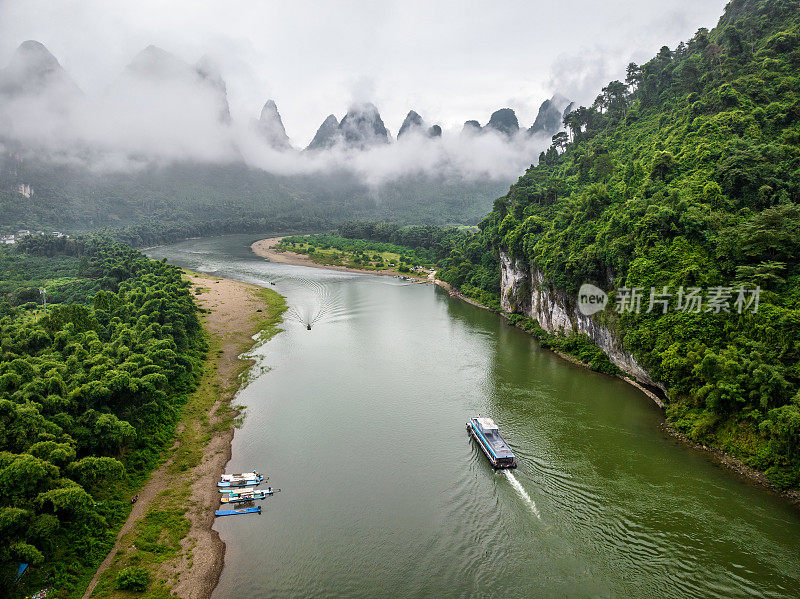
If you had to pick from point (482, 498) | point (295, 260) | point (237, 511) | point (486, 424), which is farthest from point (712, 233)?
point (295, 260)

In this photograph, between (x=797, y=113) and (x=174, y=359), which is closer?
(x=174, y=359)

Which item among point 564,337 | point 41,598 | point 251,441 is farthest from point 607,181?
point 41,598

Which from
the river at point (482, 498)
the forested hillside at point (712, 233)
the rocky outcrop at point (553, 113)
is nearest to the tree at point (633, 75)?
the forested hillside at point (712, 233)

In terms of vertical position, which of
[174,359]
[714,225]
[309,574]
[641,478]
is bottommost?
[309,574]

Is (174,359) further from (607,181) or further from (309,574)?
(607,181)

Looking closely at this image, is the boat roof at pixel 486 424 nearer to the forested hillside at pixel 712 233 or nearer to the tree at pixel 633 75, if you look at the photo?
the forested hillside at pixel 712 233
